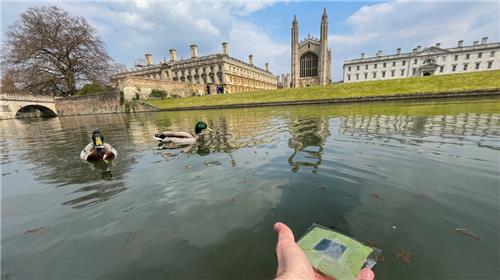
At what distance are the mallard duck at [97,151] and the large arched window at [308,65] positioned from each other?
234 feet

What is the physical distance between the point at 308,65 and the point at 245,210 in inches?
2919

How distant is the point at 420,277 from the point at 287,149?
512 cm

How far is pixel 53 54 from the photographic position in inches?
1551

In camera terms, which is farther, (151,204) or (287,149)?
(287,149)

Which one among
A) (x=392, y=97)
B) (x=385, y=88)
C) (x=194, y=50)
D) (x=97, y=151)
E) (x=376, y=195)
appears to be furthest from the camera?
(x=194, y=50)

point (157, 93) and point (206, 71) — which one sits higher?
point (206, 71)

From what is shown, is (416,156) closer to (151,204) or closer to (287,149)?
(287,149)

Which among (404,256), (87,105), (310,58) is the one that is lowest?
(404,256)

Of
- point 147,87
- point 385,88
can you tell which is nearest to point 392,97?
point 385,88

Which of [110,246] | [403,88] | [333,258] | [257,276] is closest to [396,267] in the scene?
[333,258]

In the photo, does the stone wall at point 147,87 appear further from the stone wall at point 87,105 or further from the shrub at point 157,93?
the stone wall at point 87,105

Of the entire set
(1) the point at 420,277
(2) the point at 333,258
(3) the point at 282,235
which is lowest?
(1) the point at 420,277

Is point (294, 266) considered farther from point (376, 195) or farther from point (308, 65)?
point (308, 65)

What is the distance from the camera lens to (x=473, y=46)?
6588 cm
